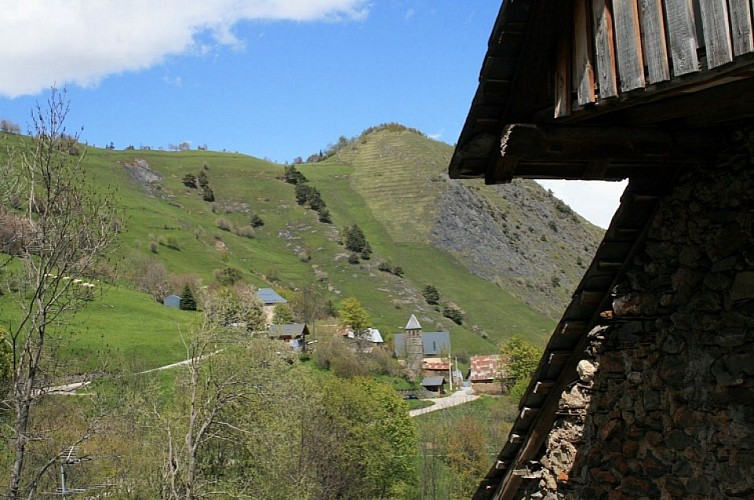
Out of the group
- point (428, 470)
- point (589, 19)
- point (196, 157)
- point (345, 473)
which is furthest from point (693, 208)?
point (196, 157)

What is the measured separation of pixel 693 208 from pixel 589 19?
1367 mm

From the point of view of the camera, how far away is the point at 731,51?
98.7 inches

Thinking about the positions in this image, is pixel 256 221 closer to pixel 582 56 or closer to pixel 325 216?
pixel 325 216

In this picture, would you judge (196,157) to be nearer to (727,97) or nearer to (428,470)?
(428,470)

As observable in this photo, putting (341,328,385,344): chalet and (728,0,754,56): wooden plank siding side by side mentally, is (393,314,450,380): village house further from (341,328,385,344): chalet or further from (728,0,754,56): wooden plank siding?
(728,0,754,56): wooden plank siding

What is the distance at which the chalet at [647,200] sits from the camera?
2.91 m

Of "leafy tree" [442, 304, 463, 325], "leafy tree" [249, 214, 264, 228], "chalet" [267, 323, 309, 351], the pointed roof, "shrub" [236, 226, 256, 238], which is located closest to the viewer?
"chalet" [267, 323, 309, 351]

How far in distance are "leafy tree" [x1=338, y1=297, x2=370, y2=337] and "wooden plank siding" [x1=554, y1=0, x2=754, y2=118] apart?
7741cm

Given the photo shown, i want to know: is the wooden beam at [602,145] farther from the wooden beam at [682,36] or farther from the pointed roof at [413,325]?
the pointed roof at [413,325]

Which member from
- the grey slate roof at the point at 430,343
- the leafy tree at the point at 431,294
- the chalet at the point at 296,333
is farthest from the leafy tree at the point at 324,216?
the chalet at the point at 296,333

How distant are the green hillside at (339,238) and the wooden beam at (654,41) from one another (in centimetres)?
5293

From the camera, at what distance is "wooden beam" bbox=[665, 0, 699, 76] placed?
266 centimetres

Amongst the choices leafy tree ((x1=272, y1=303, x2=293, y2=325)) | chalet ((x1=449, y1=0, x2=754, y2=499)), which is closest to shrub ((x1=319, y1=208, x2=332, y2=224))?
leafy tree ((x1=272, y1=303, x2=293, y2=325))

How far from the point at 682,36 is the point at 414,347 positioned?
3249 inches
